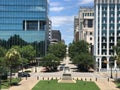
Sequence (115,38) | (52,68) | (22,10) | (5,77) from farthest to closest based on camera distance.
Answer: (22,10) < (115,38) < (52,68) < (5,77)

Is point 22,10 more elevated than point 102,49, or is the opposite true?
point 22,10

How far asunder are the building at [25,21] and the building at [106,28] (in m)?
35.6

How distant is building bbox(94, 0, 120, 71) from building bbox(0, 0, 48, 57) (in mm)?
35642

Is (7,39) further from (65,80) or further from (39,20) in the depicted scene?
(65,80)

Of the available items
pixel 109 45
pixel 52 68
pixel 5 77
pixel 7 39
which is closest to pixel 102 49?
pixel 109 45

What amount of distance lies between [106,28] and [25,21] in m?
44.9

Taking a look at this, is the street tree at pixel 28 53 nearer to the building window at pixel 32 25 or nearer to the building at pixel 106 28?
the building window at pixel 32 25

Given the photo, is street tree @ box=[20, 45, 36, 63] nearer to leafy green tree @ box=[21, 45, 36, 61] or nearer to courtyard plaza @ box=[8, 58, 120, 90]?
leafy green tree @ box=[21, 45, 36, 61]

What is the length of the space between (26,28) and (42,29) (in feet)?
25.0

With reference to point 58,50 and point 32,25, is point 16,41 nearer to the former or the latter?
point 32,25

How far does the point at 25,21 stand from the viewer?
596 feet

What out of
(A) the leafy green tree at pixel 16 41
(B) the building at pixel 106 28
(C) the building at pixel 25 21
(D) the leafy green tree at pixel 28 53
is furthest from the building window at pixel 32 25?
(B) the building at pixel 106 28

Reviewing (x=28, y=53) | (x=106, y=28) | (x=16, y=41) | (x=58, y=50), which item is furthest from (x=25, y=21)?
(x=106, y=28)

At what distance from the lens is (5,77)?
10150 centimetres
